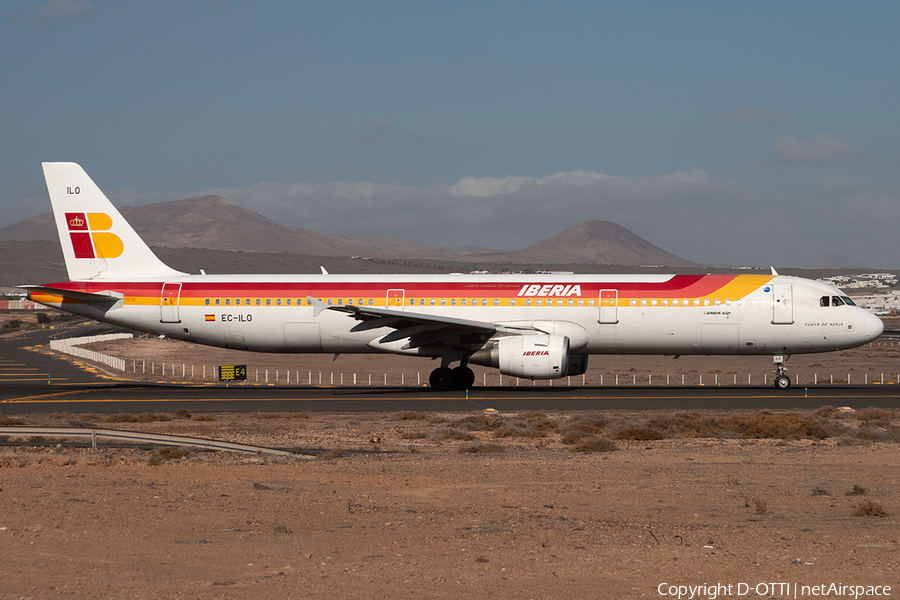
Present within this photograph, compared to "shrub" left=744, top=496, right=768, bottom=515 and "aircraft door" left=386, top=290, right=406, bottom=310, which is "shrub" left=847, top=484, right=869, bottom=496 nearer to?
"shrub" left=744, top=496, right=768, bottom=515

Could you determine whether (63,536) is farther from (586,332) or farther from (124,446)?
(586,332)

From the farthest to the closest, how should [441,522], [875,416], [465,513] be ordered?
[875,416] → [465,513] → [441,522]

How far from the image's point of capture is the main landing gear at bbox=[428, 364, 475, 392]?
114 ft

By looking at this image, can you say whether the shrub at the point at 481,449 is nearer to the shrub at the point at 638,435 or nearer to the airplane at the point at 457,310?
the shrub at the point at 638,435

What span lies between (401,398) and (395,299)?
4576 millimetres

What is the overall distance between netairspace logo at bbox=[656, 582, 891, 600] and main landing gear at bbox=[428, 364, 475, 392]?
2576cm

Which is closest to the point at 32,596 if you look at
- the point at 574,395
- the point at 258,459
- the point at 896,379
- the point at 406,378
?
the point at 258,459

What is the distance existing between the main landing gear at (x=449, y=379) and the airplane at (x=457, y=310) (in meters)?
0.05

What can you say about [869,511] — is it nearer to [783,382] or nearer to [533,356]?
[533,356]

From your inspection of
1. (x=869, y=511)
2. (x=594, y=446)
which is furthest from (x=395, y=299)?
(x=869, y=511)

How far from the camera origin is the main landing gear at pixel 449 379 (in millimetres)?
34688

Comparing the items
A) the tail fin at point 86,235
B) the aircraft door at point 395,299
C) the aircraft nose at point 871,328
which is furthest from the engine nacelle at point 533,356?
the tail fin at point 86,235

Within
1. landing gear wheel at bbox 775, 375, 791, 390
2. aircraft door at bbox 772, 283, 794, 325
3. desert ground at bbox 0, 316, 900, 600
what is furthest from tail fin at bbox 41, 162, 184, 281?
landing gear wheel at bbox 775, 375, 791, 390

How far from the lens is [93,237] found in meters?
36.6
